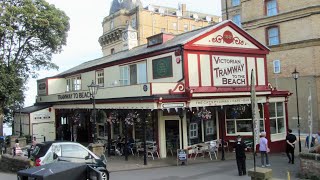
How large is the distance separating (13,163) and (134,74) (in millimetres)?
10042

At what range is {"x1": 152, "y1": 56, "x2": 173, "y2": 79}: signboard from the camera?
72.5 ft

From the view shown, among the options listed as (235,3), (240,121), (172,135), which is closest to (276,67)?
(235,3)

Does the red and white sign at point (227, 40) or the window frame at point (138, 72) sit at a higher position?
the red and white sign at point (227, 40)

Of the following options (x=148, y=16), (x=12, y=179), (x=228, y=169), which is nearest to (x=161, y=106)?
(x=228, y=169)

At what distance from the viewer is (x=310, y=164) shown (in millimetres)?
14492

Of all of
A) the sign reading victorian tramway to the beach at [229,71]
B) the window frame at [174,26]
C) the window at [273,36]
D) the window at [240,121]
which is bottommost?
the window at [240,121]

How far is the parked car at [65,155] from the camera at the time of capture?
13.6 metres

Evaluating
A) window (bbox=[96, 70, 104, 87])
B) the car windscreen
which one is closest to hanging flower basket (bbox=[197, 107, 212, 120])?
the car windscreen

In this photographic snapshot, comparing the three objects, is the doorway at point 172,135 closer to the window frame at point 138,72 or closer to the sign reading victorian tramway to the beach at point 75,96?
the window frame at point 138,72

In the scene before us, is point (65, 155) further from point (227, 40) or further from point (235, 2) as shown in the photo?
point (235, 2)

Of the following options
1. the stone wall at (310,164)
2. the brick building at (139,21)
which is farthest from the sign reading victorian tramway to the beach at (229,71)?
the brick building at (139,21)

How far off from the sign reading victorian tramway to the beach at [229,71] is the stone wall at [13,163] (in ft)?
38.1

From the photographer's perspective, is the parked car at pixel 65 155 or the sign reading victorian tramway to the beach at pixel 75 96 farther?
the sign reading victorian tramway to the beach at pixel 75 96

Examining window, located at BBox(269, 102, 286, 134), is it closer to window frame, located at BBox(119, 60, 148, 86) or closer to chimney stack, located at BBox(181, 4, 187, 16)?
window frame, located at BBox(119, 60, 148, 86)
